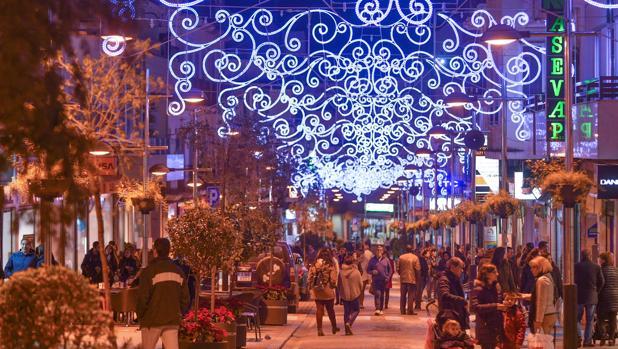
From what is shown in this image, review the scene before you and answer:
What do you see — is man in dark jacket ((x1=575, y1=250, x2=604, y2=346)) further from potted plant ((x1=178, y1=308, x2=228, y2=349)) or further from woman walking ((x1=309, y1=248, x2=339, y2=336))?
potted plant ((x1=178, y1=308, x2=228, y2=349))

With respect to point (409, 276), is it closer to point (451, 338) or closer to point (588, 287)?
point (588, 287)

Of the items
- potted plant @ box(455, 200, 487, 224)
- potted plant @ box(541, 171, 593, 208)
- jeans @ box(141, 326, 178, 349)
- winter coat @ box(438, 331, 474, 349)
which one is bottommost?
winter coat @ box(438, 331, 474, 349)

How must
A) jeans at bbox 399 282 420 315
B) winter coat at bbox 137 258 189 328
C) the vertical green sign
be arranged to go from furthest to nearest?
jeans at bbox 399 282 420 315 < the vertical green sign < winter coat at bbox 137 258 189 328

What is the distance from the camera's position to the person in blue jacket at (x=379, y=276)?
35.3 meters

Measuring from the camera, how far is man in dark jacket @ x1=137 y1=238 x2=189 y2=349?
48.9ft

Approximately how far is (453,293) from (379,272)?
17.9 metres

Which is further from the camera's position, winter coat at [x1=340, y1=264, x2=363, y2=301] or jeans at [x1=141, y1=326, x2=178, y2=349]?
winter coat at [x1=340, y1=264, x2=363, y2=301]

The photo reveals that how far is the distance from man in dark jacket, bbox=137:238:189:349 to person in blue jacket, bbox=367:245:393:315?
20258mm

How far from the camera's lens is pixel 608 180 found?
28.6m

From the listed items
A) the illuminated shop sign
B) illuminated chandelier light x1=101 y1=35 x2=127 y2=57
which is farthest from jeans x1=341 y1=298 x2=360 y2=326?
the illuminated shop sign

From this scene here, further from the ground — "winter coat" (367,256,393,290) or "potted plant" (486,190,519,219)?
"potted plant" (486,190,519,219)

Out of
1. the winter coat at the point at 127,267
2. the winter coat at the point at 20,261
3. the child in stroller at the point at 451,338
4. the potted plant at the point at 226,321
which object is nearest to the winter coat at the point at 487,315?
the child in stroller at the point at 451,338

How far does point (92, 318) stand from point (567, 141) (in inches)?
535

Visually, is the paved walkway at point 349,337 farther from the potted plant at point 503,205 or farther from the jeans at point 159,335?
the jeans at point 159,335
